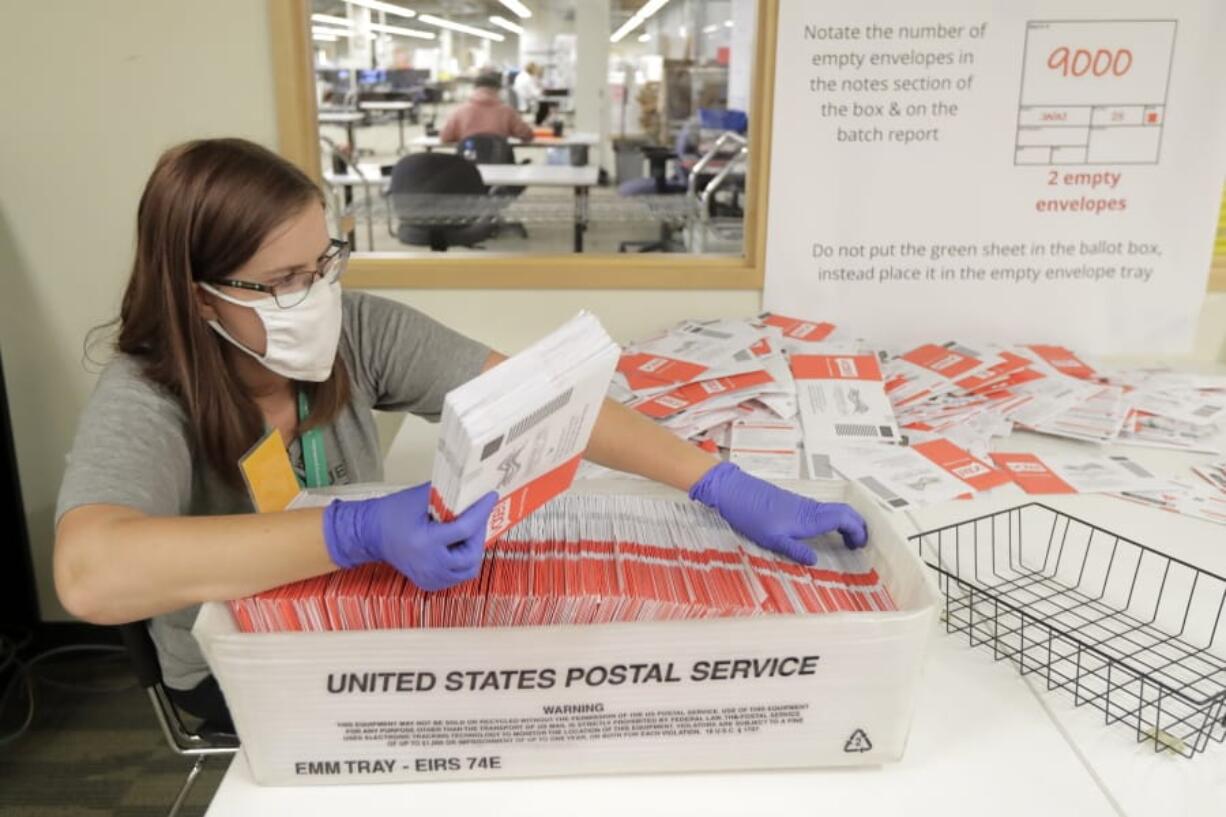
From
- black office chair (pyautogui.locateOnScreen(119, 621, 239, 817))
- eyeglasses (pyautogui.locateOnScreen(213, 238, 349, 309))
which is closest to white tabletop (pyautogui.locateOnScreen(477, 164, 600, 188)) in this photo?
eyeglasses (pyautogui.locateOnScreen(213, 238, 349, 309))

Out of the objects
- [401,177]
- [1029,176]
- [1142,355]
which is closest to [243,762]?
[1029,176]

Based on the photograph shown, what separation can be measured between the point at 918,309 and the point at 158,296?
164cm

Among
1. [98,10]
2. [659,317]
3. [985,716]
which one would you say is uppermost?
[98,10]

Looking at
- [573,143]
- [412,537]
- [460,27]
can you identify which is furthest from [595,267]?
[573,143]

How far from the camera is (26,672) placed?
218 centimetres

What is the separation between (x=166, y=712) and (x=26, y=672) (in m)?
1.25

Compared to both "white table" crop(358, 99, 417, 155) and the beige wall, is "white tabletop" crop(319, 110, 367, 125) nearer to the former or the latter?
"white table" crop(358, 99, 417, 155)

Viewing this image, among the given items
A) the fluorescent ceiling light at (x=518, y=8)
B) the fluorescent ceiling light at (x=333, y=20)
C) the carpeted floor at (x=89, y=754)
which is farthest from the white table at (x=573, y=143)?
the carpeted floor at (x=89, y=754)

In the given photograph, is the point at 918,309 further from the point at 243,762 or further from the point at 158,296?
the point at 243,762

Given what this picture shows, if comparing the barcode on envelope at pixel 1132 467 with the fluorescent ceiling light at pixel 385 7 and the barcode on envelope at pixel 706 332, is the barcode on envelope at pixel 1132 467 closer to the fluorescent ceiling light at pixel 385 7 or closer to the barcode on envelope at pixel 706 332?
the barcode on envelope at pixel 706 332

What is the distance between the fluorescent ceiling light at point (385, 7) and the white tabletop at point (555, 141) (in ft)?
3.25

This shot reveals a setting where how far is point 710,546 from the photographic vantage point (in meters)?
0.89

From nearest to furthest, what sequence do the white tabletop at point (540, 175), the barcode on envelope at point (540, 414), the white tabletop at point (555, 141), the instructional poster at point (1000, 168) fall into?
the barcode on envelope at point (540, 414), the instructional poster at point (1000, 168), the white tabletop at point (540, 175), the white tabletop at point (555, 141)

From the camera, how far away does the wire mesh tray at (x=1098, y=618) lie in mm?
911
